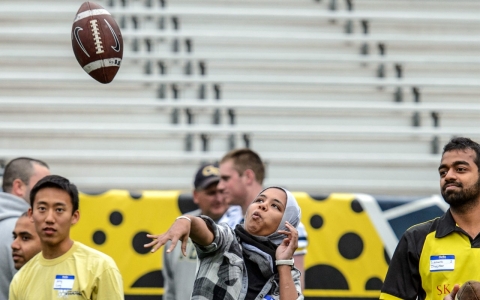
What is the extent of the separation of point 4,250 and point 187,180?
3.43 m

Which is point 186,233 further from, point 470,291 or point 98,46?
point 98,46

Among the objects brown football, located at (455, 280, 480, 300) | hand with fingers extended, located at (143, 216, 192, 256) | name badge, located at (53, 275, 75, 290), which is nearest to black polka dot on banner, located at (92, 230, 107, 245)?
name badge, located at (53, 275, 75, 290)

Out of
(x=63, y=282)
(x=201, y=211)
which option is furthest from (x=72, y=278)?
(x=201, y=211)

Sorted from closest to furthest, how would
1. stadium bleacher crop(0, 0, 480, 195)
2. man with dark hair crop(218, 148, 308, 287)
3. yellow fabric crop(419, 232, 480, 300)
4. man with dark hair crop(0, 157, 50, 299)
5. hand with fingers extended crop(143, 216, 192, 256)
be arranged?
hand with fingers extended crop(143, 216, 192, 256)
yellow fabric crop(419, 232, 480, 300)
man with dark hair crop(0, 157, 50, 299)
man with dark hair crop(218, 148, 308, 287)
stadium bleacher crop(0, 0, 480, 195)

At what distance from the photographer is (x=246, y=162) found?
513 cm

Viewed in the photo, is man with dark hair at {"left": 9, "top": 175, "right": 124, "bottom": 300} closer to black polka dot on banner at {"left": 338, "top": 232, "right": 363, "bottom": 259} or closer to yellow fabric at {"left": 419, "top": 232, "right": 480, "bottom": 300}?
yellow fabric at {"left": 419, "top": 232, "right": 480, "bottom": 300}

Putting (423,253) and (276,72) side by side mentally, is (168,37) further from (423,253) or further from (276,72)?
(423,253)

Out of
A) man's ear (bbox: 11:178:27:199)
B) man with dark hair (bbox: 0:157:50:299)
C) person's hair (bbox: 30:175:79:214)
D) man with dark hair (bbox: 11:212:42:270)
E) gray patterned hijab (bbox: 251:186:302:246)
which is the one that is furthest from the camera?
man's ear (bbox: 11:178:27:199)

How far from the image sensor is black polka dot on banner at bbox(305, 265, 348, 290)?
224 inches

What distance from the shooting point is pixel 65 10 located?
8.52 m

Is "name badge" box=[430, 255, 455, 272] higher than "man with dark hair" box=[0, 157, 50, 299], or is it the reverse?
"man with dark hair" box=[0, 157, 50, 299]

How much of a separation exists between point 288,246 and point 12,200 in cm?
201

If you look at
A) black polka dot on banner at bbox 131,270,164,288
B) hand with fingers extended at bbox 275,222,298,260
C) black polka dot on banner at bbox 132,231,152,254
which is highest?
hand with fingers extended at bbox 275,222,298,260

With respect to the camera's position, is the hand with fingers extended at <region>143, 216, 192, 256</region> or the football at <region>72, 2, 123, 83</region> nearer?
the hand with fingers extended at <region>143, 216, 192, 256</region>
